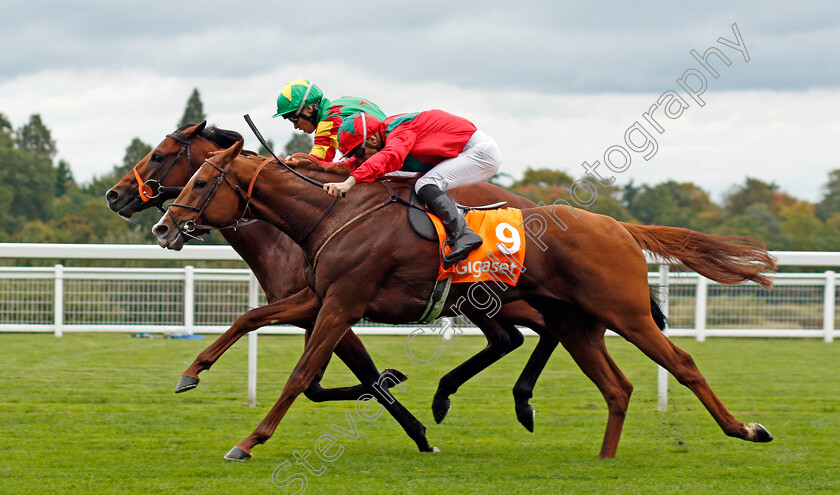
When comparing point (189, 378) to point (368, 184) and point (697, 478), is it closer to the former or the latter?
point (368, 184)

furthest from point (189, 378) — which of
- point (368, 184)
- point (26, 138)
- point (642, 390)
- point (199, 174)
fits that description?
point (26, 138)

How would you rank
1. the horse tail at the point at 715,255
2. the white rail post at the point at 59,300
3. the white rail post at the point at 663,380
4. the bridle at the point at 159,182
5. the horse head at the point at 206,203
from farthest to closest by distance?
the white rail post at the point at 59,300 → the white rail post at the point at 663,380 → the bridle at the point at 159,182 → the horse tail at the point at 715,255 → the horse head at the point at 206,203

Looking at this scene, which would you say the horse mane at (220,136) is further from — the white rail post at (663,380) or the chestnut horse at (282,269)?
the white rail post at (663,380)

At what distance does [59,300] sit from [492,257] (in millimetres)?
6827

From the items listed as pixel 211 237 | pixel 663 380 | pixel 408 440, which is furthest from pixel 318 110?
pixel 211 237

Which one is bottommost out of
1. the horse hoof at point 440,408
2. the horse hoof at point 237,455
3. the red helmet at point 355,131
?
the horse hoof at point 237,455

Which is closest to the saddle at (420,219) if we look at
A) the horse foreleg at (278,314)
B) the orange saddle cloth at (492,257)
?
the orange saddle cloth at (492,257)

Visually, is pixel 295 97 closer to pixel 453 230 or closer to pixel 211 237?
pixel 453 230

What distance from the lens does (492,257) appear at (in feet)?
16.2

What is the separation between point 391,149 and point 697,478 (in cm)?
223

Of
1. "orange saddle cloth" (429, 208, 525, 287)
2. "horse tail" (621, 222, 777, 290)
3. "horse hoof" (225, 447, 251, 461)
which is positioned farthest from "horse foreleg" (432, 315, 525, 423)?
"horse hoof" (225, 447, 251, 461)

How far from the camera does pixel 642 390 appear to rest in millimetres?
7941

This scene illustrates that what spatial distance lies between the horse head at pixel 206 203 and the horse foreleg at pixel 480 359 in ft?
5.26

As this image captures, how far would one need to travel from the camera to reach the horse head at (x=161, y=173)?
20.3 feet
